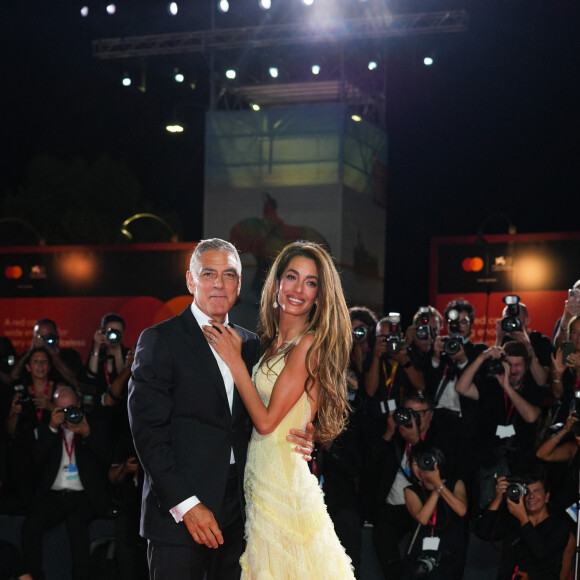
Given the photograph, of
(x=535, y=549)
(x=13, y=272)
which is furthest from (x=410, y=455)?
(x=13, y=272)

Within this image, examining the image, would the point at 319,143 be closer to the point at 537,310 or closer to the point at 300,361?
the point at 537,310

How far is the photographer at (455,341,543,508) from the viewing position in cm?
634

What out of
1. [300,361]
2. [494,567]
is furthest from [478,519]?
[300,361]

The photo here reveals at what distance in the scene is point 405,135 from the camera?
20.0m

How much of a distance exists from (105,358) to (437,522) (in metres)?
3.09

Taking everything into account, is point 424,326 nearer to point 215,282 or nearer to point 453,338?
point 453,338

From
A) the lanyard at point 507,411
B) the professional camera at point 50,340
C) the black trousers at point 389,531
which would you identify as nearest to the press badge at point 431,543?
the black trousers at point 389,531

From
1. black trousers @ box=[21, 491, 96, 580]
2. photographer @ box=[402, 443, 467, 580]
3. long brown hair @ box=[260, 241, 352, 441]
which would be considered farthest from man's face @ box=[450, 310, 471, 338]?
long brown hair @ box=[260, 241, 352, 441]

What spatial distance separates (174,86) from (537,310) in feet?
23.7

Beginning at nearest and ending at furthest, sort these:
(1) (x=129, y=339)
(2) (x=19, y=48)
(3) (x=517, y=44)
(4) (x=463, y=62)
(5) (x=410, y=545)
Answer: (5) (x=410, y=545), (1) (x=129, y=339), (3) (x=517, y=44), (4) (x=463, y=62), (2) (x=19, y=48)

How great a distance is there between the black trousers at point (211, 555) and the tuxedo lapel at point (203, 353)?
33 cm

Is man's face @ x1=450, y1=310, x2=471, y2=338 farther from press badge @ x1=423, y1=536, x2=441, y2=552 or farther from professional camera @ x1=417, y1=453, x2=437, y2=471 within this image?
press badge @ x1=423, y1=536, x2=441, y2=552

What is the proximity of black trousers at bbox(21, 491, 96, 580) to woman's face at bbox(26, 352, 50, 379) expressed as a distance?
3.33ft

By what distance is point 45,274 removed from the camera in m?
12.4
